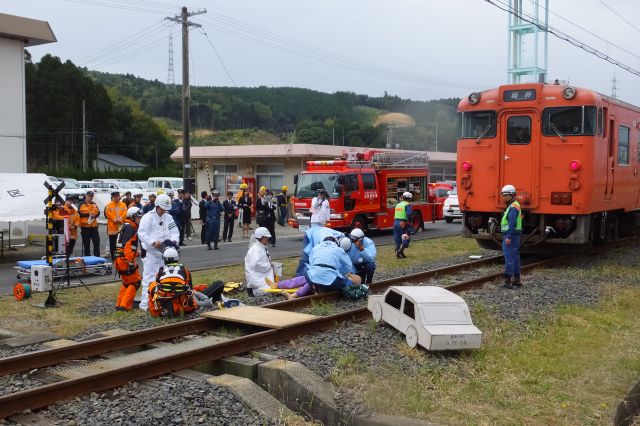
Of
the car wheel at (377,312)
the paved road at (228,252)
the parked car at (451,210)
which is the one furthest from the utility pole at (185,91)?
the car wheel at (377,312)

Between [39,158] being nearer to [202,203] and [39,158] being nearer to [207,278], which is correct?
[202,203]

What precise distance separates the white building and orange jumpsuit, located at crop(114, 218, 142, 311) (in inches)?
592

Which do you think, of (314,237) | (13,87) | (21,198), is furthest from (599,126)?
(13,87)

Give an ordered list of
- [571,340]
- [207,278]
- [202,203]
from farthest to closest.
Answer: [202,203] → [207,278] → [571,340]

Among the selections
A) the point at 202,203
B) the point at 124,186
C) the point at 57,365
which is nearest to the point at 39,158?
the point at 124,186

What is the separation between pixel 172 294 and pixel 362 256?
3.73 m

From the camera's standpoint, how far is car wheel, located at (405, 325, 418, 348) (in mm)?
7517

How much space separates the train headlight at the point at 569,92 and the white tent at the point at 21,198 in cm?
1245

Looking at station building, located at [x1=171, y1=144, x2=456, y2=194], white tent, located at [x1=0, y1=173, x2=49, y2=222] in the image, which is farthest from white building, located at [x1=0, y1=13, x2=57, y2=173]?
station building, located at [x1=171, y1=144, x2=456, y2=194]

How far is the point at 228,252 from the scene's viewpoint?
1930 cm

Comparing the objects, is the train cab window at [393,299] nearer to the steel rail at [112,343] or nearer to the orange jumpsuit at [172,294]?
the steel rail at [112,343]

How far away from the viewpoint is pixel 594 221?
50.4 feet

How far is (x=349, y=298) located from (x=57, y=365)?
16.1 ft

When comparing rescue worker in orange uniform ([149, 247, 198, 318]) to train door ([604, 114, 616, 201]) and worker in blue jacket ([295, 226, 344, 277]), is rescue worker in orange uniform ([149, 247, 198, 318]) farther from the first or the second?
train door ([604, 114, 616, 201])
